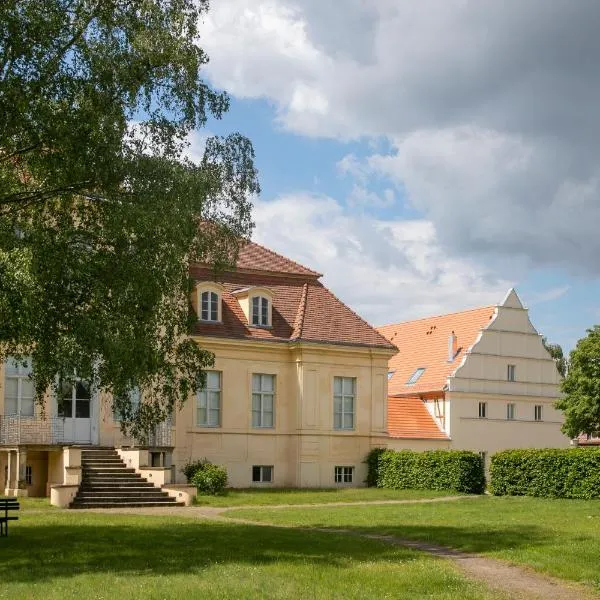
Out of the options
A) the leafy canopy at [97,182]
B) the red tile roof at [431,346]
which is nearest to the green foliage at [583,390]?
the red tile roof at [431,346]

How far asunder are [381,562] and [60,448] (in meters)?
14.9

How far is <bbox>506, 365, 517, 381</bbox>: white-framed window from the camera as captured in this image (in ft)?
163

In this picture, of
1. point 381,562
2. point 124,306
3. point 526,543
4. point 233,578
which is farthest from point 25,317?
point 526,543

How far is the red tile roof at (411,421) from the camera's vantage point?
4588 centimetres

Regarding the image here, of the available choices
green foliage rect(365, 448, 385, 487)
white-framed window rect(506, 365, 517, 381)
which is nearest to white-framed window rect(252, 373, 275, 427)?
green foliage rect(365, 448, 385, 487)

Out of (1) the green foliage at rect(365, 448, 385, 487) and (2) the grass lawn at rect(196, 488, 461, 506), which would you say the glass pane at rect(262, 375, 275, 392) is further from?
(1) the green foliage at rect(365, 448, 385, 487)

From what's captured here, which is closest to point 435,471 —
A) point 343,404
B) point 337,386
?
point 343,404

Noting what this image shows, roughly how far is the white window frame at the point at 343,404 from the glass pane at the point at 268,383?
218 centimetres

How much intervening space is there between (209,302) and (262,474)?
19.8 ft

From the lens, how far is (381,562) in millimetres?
15758

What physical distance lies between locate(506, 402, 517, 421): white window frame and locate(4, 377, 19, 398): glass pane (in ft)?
86.1

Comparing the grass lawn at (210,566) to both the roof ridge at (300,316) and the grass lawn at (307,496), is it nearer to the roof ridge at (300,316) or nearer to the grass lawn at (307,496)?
the grass lawn at (307,496)

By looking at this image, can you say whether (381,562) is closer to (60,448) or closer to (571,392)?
(60,448)

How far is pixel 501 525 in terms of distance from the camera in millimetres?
21719
